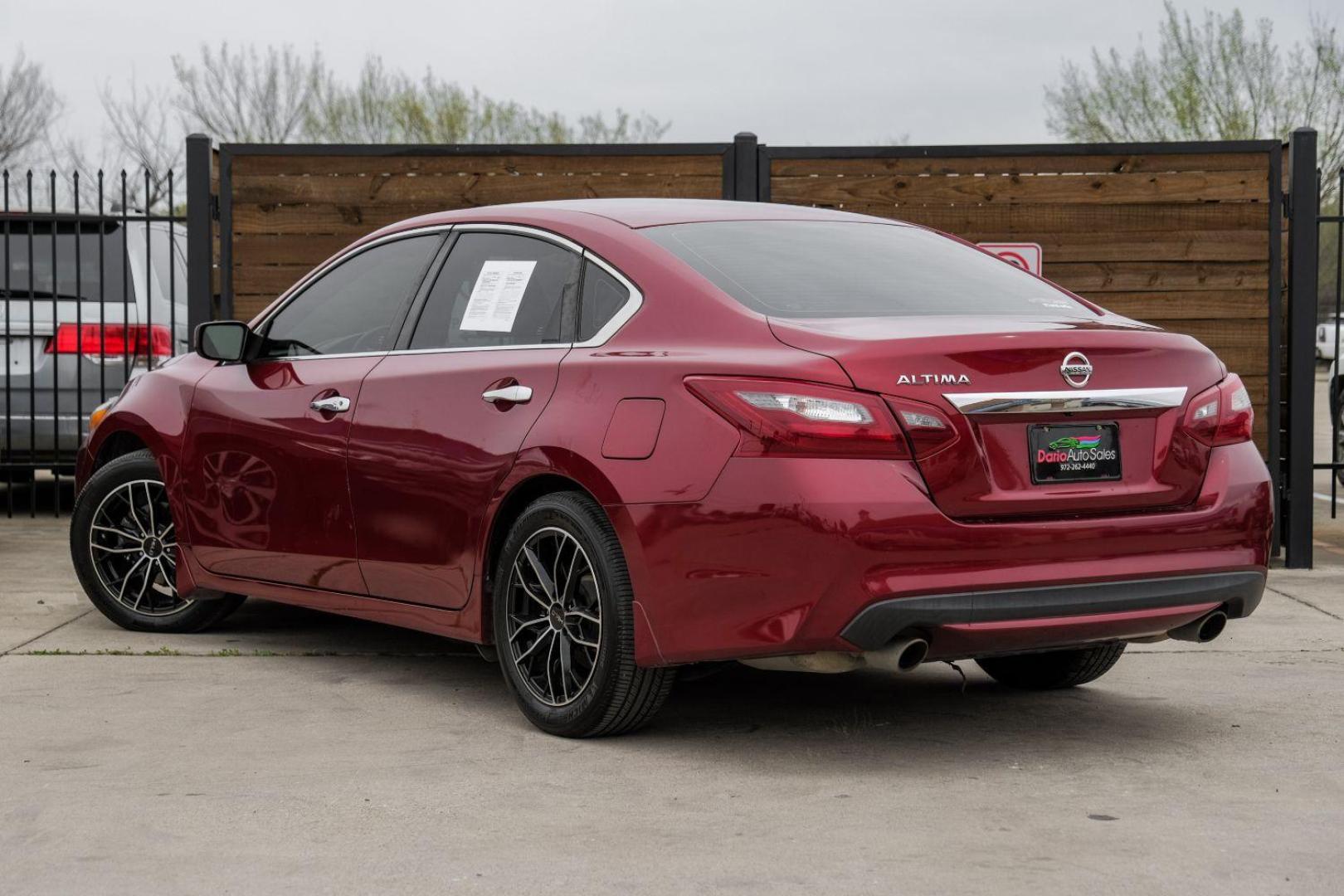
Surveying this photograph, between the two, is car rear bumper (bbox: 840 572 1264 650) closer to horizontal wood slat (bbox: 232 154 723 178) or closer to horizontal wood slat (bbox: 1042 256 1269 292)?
horizontal wood slat (bbox: 1042 256 1269 292)

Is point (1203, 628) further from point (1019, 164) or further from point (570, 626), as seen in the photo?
point (1019, 164)

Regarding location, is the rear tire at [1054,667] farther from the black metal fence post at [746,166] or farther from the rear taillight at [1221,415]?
the black metal fence post at [746,166]

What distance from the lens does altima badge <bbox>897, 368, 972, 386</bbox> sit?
4395mm

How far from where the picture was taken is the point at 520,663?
5156 millimetres

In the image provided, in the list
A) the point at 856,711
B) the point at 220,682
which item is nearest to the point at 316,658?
the point at 220,682

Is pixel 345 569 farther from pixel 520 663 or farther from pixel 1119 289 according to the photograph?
pixel 1119 289

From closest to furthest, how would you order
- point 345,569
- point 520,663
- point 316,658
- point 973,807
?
point 973,807 → point 520,663 → point 345,569 → point 316,658

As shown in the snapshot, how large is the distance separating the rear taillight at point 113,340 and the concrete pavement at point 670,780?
170 inches

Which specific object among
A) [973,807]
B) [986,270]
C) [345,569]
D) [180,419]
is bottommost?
[973,807]

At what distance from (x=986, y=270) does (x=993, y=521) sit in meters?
1.25

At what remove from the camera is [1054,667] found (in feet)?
19.0

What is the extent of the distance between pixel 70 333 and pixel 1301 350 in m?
7.09

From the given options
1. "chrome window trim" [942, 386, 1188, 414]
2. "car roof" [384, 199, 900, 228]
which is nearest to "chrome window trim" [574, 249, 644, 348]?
"car roof" [384, 199, 900, 228]

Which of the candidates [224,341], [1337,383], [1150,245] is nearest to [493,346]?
[224,341]
